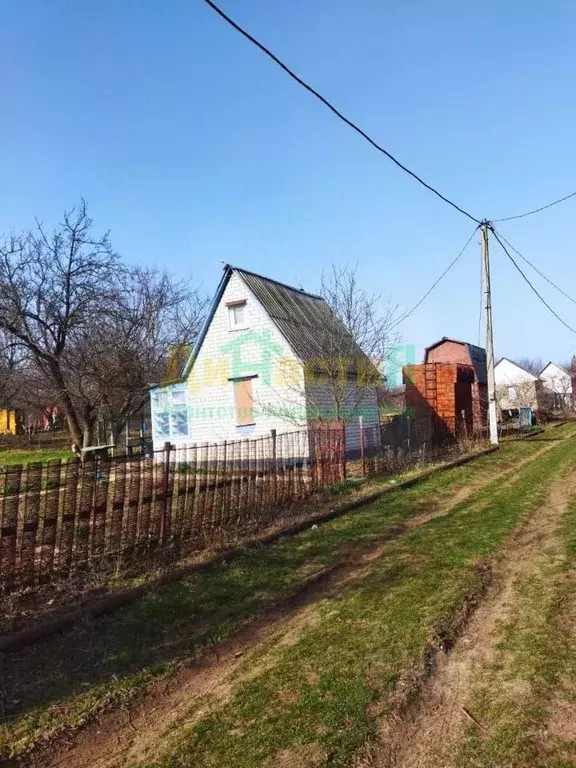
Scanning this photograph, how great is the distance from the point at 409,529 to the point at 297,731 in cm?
537

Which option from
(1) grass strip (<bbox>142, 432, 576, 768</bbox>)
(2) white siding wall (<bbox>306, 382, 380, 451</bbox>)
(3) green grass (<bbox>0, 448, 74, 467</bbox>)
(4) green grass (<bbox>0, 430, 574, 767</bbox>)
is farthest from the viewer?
(3) green grass (<bbox>0, 448, 74, 467</bbox>)

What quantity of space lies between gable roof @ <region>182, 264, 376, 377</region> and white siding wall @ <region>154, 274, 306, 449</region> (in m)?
0.21

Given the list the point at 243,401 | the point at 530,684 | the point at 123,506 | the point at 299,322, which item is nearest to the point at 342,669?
the point at 530,684

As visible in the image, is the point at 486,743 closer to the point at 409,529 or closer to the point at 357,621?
the point at 357,621

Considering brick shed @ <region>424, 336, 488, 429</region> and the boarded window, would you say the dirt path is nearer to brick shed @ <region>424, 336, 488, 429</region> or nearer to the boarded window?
the boarded window

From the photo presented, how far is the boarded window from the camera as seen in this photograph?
808 inches

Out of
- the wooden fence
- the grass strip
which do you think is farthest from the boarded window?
the grass strip

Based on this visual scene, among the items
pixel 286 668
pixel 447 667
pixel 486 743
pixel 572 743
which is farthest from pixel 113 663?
pixel 572 743

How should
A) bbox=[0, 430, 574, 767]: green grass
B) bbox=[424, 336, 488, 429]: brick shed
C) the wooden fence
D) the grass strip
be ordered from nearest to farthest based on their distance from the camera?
the grass strip → bbox=[0, 430, 574, 767]: green grass → the wooden fence → bbox=[424, 336, 488, 429]: brick shed

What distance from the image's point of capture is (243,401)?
20719mm

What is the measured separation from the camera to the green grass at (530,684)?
2.82 metres

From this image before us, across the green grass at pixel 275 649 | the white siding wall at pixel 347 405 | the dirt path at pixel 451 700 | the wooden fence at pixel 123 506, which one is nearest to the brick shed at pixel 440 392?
the white siding wall at pixel 347 405

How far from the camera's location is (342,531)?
27.4ft

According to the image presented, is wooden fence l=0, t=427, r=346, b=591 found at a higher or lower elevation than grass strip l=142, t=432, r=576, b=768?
higher
